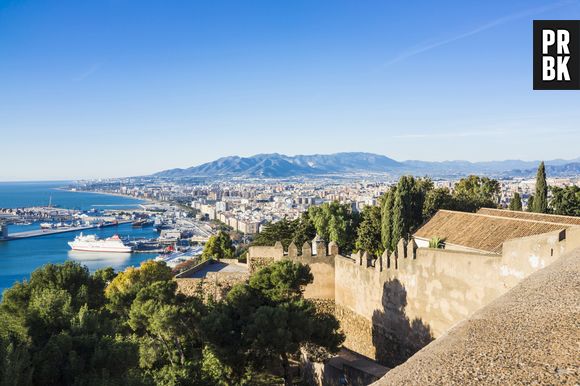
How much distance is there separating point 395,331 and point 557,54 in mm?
7939

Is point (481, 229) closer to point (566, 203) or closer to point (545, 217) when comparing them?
point (545, 217)

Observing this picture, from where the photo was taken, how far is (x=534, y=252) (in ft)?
30.5

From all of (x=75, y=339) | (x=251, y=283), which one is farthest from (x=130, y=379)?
(x=251, y=283)

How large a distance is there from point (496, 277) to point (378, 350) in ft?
16.4

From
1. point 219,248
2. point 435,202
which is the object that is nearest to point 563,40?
point 435,202

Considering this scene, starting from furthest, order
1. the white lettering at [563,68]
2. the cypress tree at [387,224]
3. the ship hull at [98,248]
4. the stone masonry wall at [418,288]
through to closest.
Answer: the ship hull at [98,248] → the cypress tree at [387,224] → the white lettering at [563,68] → the stone masonry wall at [418,288]

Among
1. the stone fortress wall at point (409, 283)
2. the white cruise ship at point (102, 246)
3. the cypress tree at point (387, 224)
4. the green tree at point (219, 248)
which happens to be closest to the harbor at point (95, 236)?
the white cruise ship at point (102, 246)

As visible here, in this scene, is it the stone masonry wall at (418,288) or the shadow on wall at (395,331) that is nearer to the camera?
the stone masonry wall at (418,288)

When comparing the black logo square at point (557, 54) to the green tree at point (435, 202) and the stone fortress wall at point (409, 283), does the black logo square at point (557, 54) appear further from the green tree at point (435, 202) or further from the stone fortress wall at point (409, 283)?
the green tree at point (435, 202)

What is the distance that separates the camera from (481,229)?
58.5 ft

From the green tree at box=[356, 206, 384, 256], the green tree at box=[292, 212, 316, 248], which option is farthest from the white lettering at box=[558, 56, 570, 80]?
the green tree at box=[292, 212, 316, 248]

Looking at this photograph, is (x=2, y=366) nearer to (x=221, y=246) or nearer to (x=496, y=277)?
(x=496, y=277)

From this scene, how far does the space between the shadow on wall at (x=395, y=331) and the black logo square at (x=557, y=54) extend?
20.2 ft

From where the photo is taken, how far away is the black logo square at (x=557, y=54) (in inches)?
450
